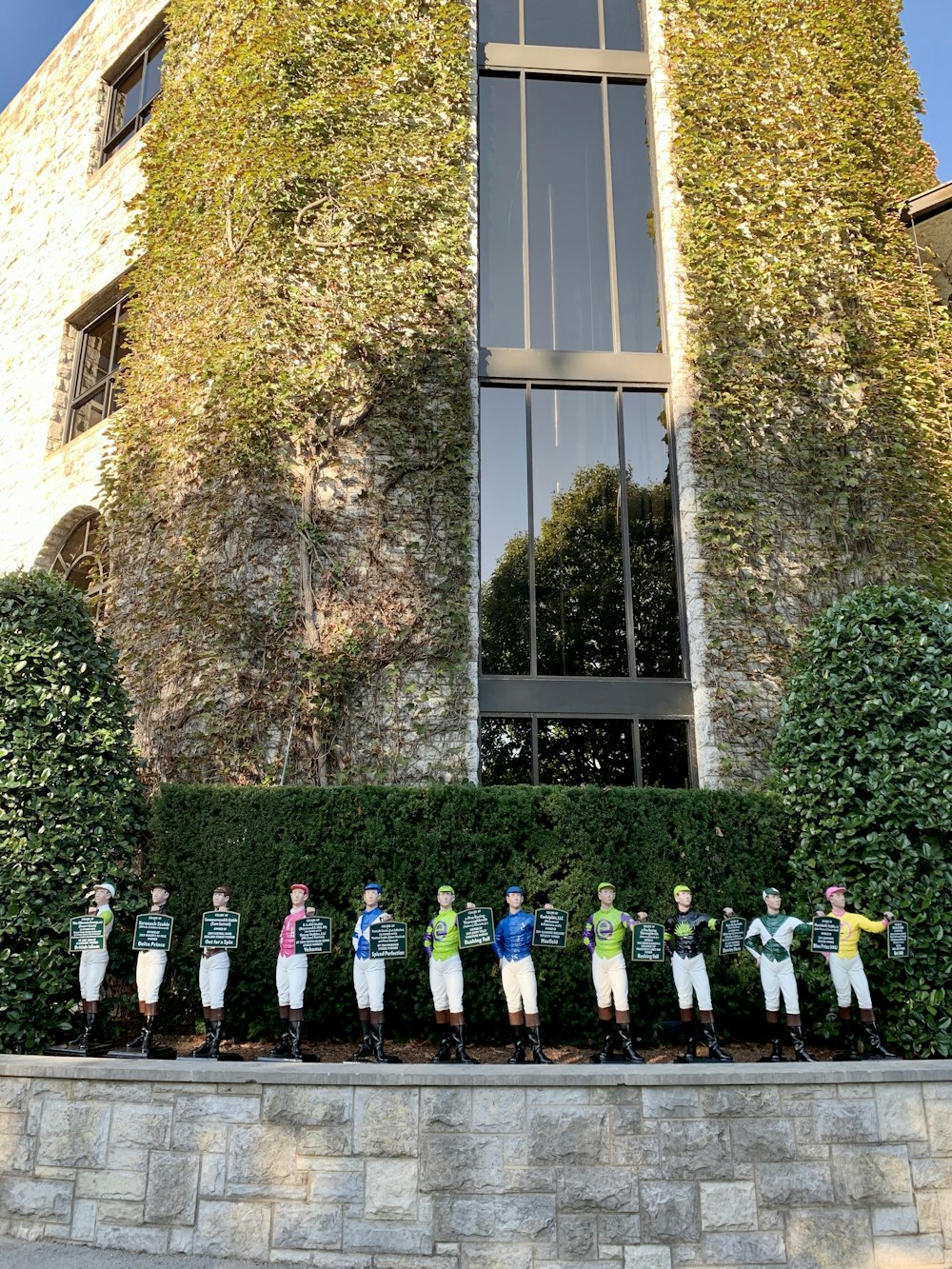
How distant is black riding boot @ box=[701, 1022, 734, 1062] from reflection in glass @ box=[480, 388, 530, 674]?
4.25 m

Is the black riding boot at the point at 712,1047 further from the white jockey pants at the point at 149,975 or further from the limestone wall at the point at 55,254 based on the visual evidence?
the limestone wall at the point at 55,254

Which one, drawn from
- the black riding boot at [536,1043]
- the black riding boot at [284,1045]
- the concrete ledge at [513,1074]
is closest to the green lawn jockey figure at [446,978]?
the black riding boot at [536,1043]

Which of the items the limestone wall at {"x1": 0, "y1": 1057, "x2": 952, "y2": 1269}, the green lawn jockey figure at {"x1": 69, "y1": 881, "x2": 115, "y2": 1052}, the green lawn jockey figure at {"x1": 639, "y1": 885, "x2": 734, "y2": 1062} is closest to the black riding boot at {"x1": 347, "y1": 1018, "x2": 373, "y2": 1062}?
the limestone wall at {"x1": 0, "y1": 1057, "x2": 952, "y2": 1269}

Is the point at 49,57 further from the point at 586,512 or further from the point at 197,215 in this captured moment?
the point at 586,512

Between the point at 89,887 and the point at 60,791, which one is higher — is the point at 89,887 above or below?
below

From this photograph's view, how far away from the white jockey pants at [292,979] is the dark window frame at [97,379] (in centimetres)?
967

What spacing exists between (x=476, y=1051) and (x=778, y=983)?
2243 millimetres

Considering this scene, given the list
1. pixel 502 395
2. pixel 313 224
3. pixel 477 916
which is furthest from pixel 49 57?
pixel 477 916

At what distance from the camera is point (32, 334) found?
15.3 metres

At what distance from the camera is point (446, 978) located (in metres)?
6.63

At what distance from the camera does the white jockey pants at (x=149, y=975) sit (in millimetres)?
6699

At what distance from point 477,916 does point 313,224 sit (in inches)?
315

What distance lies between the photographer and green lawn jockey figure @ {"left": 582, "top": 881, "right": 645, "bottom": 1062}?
6602mm

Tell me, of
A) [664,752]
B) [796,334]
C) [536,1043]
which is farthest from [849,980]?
[796,334]
